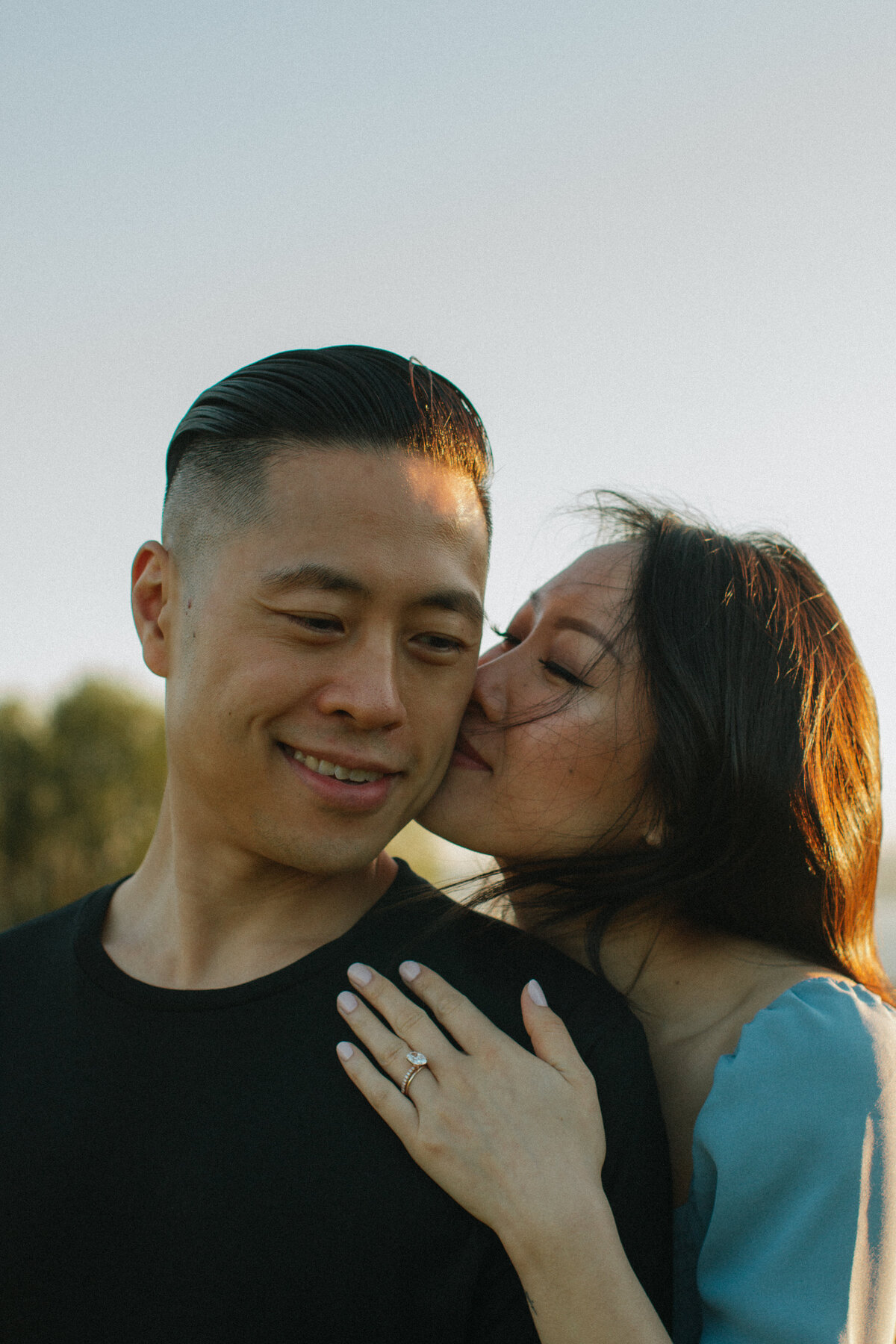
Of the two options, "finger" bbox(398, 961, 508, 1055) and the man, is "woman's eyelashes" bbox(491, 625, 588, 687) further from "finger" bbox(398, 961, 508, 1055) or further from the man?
"finger" bbox(398, 961, 508, 1055)

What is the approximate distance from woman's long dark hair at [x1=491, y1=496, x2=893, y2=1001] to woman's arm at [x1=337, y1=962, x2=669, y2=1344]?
22.1 inches

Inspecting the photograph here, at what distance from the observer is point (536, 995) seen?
1982 mm

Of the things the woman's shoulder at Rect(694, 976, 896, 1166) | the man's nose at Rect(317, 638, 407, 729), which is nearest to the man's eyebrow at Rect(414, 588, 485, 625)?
the man's nose at Rect(317, 638, 407, 729)

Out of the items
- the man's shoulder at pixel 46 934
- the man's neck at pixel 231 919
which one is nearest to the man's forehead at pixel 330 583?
Answer: the man's neck at pixel 231 919

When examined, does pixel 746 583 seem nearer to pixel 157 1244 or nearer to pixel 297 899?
pixel 297 899

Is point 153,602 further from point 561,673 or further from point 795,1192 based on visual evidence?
point 795,1192

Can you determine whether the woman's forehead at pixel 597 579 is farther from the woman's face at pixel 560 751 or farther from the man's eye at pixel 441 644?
the man's eye at pixel 441 644

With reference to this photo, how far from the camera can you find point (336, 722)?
6.43 ft

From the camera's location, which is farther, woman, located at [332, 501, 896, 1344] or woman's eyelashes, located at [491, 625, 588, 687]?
woman's eyelashes, located at [491, 625, 588, 687]

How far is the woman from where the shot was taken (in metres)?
1.77

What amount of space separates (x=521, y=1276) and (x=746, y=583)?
70.0 inches

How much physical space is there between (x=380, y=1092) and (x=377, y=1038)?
111 mm

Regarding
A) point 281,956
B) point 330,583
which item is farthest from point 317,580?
point 281,956

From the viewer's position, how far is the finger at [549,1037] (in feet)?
6.15
